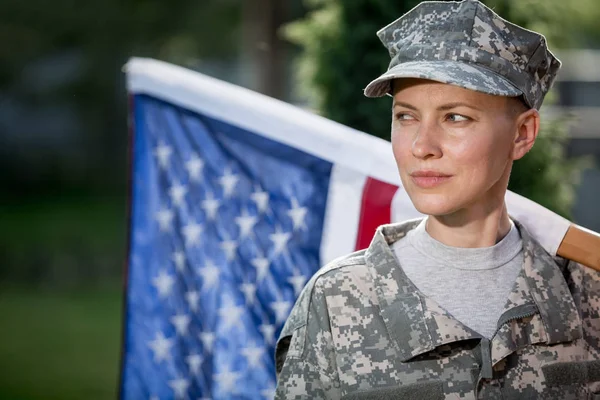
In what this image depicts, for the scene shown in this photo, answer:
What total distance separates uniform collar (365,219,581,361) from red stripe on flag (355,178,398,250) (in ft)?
2.51

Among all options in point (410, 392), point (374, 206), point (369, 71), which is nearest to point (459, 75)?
point (410, 392)

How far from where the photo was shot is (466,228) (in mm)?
2428

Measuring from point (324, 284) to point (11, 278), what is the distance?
31.4 ft

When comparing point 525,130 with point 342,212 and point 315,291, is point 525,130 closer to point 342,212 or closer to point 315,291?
point 315,291

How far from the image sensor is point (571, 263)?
258 cm

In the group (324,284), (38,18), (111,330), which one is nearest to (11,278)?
(111,330)

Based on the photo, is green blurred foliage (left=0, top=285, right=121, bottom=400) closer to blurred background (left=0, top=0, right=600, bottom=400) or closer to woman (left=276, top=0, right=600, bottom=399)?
blurred background (left=0, top=0, right=600, bottom=400)

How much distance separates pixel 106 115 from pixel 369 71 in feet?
45.9

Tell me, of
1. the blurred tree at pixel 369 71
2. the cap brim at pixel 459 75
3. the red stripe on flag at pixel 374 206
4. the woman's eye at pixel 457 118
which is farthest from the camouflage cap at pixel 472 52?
the blurred tree at pixel 369 71

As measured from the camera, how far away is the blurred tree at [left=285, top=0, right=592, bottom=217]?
4223 millimetres

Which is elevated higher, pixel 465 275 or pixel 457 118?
pixel 457 118

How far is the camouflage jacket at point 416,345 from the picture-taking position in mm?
2291

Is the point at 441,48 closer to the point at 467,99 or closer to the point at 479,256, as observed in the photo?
the point at 467,99

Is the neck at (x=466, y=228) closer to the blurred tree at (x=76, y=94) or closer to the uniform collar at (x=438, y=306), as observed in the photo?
the uniform collar at (x=438, y=306)
